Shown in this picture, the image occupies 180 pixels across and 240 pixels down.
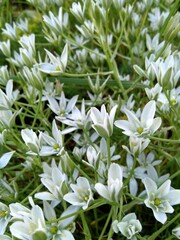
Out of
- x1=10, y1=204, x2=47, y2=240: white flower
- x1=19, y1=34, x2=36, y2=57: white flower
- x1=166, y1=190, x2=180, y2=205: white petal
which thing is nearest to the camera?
x1=10, y1=204, x2=47, y2=240: white flower

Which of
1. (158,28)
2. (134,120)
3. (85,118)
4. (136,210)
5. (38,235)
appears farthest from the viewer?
(158,28)

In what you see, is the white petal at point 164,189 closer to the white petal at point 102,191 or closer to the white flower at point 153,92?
the white petal at point 102,191

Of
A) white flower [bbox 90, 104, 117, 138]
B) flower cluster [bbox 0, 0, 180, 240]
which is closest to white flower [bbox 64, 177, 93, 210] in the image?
flower cluster [bbox 0, 0, 180, 240]

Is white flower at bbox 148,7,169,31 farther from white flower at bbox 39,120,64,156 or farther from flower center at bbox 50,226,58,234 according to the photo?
flower center at bbox 50,226,58,234

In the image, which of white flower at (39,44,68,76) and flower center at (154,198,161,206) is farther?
white flower at (39,44,68,76)

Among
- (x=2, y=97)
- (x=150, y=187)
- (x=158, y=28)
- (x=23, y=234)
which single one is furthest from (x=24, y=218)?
(x=158, y=28)

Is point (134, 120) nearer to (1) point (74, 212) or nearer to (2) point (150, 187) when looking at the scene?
(2) point (150, 187)

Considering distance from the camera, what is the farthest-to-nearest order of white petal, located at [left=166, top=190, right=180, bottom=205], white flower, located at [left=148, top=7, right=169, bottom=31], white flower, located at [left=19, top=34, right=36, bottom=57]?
white flower, located at [left=148, top=7, right=169, bottom=31]
white flower, located at [left=19, top=34, right=36, bottom=57]
white petal, located at [left=166, top=190, right=180, bottom=205]
